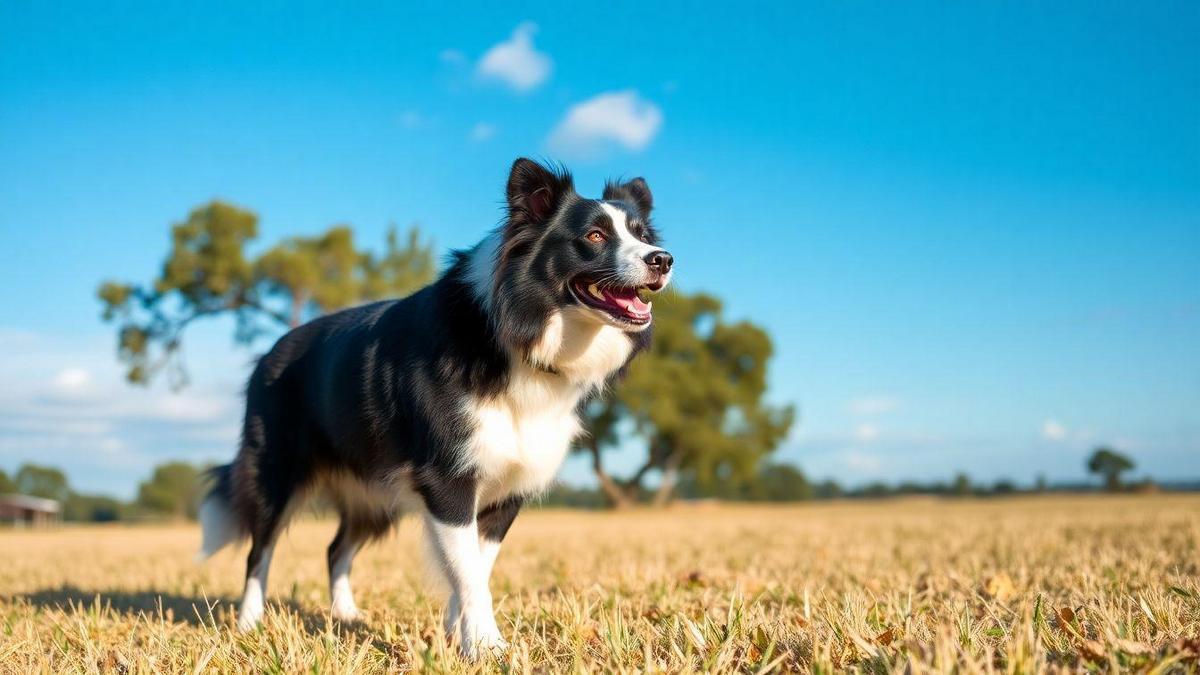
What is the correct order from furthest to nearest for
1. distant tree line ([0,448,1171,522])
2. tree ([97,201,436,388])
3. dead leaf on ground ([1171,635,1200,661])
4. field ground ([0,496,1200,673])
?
distant tree line ([0,448,1171,522]) → tree ([97,201,436,388]) → field ground ([0,496,1200,673]) → dead leaf on ground ([1171,635,1200,661])

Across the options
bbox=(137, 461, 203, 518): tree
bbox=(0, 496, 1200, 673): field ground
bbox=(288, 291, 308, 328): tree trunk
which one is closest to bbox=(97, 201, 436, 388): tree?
bbox=(288, 291, 308, 328): tree trunk

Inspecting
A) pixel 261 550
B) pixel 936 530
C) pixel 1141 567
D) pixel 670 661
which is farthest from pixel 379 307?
pixel 936 530

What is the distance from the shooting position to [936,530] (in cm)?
1223

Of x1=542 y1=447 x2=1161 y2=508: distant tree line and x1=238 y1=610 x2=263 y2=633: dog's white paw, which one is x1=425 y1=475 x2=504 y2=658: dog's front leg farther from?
x1=542 y1=447 x2=1161 y2=508: distant tree line

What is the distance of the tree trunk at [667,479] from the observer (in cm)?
4366

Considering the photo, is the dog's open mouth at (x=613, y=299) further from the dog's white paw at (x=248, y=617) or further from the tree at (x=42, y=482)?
the tree at (x=42, y=482)

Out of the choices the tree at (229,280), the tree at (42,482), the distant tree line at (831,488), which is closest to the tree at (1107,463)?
the distant tree line at (831,488)

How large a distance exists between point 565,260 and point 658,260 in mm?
426

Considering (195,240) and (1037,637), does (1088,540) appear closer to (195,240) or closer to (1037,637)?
(1037,637)

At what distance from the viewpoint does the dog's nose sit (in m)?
3.75

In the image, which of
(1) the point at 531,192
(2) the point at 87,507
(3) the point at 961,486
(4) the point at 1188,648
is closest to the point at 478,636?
(1) the point at 531,192

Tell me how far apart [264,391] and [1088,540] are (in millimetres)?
7763

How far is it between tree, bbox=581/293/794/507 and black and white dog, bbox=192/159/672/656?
116ft

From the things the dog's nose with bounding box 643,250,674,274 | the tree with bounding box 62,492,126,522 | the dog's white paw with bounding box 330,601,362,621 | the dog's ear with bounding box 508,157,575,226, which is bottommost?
the tree with bounding box 62,492,126,522
